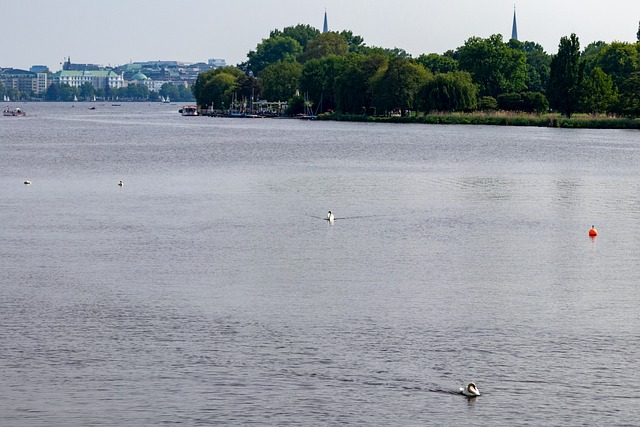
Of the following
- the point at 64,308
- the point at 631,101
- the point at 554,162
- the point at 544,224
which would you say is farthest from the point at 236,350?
the point at 631,101

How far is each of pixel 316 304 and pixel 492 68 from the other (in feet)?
546

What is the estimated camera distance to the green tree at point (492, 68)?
195 m

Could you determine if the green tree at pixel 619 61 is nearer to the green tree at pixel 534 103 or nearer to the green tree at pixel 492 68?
the green tree at pixel 534 103

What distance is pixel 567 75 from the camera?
158500 millimetres

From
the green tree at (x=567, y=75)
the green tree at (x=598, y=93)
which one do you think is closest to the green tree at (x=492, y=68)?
the green tree at (x=567, y=75)

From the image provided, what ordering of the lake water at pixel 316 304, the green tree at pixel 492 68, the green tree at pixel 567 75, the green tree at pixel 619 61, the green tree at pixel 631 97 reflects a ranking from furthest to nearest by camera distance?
the green tree at pixel 492 68 < the green tree at pixel 619 61 < the green tree at pixel 567 75 < the green tree at pixel 631 97 < the lake water at pixel 316 304

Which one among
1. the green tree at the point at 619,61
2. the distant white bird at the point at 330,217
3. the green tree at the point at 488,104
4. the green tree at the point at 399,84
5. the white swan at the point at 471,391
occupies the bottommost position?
the white swan at the point at 471,391

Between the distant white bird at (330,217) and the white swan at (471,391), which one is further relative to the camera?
the distant white bird at (330,217)

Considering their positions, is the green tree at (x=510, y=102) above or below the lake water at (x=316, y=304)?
above

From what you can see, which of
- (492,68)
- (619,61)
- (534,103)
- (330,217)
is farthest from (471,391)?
(492,68)

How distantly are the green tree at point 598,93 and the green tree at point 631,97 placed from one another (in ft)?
6.28

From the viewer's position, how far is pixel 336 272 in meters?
39.1

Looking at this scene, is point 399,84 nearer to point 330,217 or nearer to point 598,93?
point 598,93

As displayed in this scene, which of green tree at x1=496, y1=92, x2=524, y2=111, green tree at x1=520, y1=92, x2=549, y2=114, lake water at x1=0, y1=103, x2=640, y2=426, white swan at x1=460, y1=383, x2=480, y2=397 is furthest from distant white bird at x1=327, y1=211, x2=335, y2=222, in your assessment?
green tree at x1=496, y1=92, x2=524, y2=111
